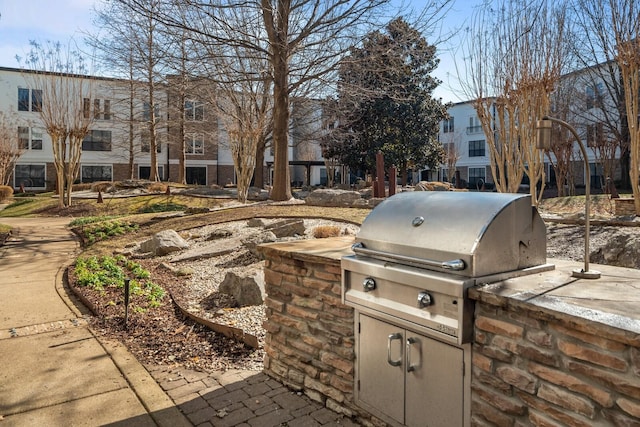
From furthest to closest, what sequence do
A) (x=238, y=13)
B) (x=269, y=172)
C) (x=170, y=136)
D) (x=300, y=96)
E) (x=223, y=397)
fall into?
(x=269, y=172) → (x=170, y=136) → (x=300, y=96) → (x=238, y=13) → (x=223, y=397)

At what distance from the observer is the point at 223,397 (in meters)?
3.36

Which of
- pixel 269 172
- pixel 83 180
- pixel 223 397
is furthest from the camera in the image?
pixel 269 172

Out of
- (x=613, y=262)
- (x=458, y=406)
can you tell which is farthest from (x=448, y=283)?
(x=613, y=262)

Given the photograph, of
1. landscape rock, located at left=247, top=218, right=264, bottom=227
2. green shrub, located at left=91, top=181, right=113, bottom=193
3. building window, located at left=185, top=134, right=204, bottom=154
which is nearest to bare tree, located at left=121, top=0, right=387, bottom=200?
landscape rock, located at left=247, top=218, right=264, bottom=227

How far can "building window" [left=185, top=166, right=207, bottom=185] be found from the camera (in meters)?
35.5

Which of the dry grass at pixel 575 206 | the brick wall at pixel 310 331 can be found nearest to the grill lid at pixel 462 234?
the brick wall at pixel 310 331

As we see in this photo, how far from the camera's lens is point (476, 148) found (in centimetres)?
4059

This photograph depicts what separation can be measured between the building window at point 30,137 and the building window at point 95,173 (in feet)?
11.1

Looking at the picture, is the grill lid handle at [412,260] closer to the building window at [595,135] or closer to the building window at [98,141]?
the building window at [595,135]

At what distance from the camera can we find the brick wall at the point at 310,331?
3053 millimetres

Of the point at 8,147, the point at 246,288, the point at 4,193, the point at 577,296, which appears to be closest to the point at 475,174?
the point at 4,193

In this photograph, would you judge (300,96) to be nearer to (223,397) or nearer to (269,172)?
(223,397)

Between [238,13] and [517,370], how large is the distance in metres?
13.3

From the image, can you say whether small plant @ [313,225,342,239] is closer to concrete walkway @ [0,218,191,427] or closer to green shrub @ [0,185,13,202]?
concrete walkway @ [0,218,191,427]
